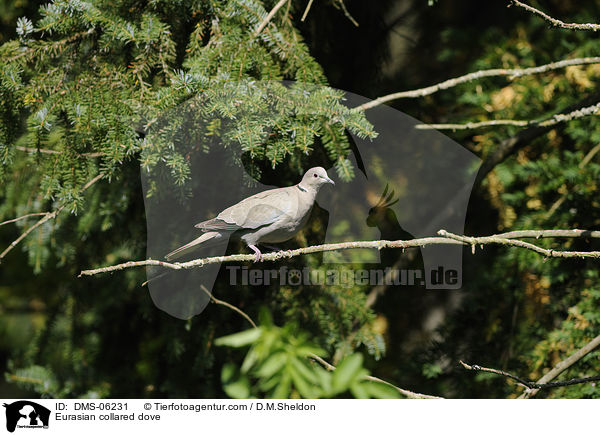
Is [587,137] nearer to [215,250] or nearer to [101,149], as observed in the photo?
[215,250]

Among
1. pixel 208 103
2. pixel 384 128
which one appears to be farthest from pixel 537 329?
pixel 208 103

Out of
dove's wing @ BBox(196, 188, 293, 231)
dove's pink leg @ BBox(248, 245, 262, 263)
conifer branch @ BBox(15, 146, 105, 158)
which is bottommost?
dove's pink leg @ BBox(248, 245, 262, 263)

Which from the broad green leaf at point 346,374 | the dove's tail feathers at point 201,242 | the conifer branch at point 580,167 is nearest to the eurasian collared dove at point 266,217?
the dove's tail feathers at point 201,242

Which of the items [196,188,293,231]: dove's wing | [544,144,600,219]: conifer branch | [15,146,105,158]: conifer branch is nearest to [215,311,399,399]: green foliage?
[196,188,293,231]: dove's wing

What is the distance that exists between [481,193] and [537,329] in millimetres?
596

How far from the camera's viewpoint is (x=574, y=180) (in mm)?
1826

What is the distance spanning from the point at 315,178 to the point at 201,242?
0.33 metres

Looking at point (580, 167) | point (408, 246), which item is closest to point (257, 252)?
point (408, 246)

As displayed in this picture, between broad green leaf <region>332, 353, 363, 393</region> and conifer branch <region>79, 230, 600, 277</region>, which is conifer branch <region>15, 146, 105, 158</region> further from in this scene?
broad green leaf <region>332, 353, 363, 393</region>

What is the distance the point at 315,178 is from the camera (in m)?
1.37

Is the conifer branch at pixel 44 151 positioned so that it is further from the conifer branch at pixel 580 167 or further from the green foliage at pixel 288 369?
the conifer branch at pixel 580 167

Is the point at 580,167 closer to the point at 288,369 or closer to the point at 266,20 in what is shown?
the point at 266,20

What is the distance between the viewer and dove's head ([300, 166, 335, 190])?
137 centimetres
